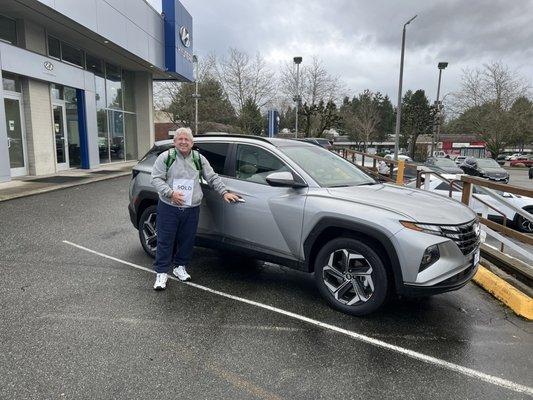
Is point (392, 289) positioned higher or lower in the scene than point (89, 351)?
higher

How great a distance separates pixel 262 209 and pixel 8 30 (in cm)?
1348

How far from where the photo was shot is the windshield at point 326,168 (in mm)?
4426

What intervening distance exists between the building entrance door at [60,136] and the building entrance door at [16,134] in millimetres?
1897

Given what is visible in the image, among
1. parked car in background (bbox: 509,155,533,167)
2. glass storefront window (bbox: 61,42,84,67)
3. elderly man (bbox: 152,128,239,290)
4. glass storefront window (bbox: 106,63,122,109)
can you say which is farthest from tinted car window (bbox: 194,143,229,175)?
parked car in background (bbox: 509,155,533,167)

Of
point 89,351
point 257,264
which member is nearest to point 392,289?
point 257,264

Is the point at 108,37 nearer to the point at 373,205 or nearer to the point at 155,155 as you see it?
the point at 155,155

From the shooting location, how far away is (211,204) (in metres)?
4.88

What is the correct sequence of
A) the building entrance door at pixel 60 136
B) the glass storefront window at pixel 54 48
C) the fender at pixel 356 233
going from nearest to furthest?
the fender at pixel 356 233 → the glass storefront window at pixel 54 48 → the building entrance door at pixel 60 136

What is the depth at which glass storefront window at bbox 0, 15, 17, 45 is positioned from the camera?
13.2 m

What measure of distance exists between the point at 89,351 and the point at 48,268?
238cm

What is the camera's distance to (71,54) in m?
17.5

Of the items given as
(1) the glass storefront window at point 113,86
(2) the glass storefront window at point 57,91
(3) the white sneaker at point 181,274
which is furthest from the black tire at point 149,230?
(1) the glass storefront window at point 113,86

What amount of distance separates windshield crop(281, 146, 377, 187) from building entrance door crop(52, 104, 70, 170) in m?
13.9

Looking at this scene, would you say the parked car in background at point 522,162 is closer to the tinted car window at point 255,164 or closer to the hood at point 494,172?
the hood at point 494,172
